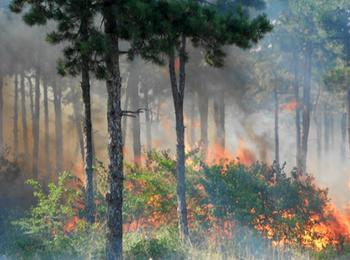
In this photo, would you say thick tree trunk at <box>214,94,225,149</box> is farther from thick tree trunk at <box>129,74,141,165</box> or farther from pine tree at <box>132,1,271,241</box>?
pine tree at <box>132,1,271,241</box>

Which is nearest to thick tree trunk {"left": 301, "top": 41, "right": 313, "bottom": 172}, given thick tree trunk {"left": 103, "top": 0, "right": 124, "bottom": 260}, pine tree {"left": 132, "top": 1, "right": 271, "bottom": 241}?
pine tree {"left": 132, "top": 1, "right": 271, "bottom": 241}

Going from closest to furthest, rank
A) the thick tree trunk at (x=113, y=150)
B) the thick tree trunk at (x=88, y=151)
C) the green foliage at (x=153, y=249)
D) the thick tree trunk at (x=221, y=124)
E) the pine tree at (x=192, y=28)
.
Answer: the thick tree trunk at (x=113, y=150)
the pine tree at (x=192, y=28)
the green foliage at (x=153, y=249)
the thick tree trunk at (x=88, y=151)
the thick tree trunk at (x=221, y=124)

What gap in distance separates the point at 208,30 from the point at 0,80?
2883cm

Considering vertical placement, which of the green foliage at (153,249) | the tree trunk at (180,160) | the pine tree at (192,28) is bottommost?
the green foliage at (153,249)

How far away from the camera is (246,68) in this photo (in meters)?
36.4

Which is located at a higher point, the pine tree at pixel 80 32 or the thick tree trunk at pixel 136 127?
the pine tree at pixel 80 32

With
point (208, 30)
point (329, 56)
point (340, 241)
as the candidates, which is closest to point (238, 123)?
point (329, 56)

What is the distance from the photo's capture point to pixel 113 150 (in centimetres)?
1267

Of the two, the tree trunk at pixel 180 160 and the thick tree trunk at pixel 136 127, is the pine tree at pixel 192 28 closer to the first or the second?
the tree trunk at pixel 180 160

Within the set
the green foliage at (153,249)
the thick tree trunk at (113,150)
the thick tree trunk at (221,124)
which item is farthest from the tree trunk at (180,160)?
the thick tree trunk at (221,124)

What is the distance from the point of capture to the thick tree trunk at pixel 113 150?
12625 mm

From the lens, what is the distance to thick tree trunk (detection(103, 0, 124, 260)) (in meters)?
12.6

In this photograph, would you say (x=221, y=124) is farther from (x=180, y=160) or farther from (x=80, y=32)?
(x=80, y=32)

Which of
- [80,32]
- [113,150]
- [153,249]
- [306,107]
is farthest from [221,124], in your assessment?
[113,150]
